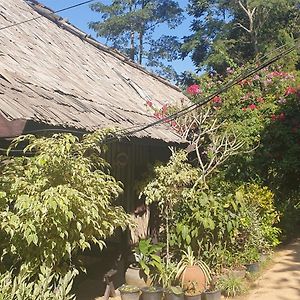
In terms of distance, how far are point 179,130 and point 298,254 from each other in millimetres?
3302

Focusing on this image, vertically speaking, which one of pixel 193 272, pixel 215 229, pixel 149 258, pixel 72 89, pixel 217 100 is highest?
pixel 217 100

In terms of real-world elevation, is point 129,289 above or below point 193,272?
below

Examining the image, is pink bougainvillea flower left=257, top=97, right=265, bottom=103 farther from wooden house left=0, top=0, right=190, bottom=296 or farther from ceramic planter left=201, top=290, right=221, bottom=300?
ceramic planter left=201, top=290, right=221, bottom=300

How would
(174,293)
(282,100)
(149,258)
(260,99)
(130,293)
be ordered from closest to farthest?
(174,293), (130,293), (149,258), (282,100), (260,99)

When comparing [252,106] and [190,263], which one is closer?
[190,263]

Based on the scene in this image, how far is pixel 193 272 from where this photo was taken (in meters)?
5.80

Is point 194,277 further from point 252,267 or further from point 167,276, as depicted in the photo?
point 252,267

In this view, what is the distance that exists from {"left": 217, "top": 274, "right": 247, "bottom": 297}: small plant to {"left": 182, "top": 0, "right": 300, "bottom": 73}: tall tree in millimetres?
15464

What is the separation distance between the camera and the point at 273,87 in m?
11.0

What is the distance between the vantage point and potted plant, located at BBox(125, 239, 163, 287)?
20.0 ft

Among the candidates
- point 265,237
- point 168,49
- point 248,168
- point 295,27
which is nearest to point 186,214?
point 265,237

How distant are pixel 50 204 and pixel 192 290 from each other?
2.64 m

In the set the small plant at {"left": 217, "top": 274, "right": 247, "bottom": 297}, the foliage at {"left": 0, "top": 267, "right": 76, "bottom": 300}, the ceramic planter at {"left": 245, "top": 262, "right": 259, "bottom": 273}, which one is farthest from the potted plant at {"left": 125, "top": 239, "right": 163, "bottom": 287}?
the foliage at {"left": 0, "top": 267, "right": 76, "bottom": 300}

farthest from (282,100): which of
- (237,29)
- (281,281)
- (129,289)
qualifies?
(237,29)
